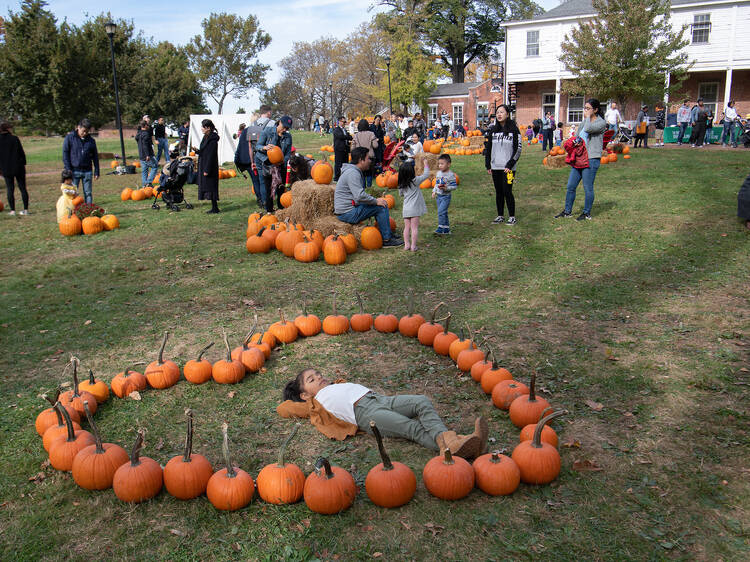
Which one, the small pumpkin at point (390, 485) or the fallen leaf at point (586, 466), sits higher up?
the small pumpkin at point (390, 485)

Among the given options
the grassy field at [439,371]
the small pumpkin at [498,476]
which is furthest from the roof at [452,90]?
the small pumpkin at [498,476]

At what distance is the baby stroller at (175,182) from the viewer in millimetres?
13938

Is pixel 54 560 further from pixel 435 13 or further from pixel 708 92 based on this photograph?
pixel 435 13

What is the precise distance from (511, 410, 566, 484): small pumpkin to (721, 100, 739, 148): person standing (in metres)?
24.1

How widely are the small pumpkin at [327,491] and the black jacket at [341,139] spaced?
11.2m

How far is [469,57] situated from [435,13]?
292 inches

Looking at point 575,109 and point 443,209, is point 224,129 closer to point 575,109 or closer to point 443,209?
point 443,209

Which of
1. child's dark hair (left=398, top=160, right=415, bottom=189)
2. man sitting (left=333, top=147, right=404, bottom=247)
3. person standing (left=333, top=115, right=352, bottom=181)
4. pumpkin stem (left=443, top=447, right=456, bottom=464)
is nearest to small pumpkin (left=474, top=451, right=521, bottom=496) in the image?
pumpkin stem (left=443, top=447, right=456, bottom=464)

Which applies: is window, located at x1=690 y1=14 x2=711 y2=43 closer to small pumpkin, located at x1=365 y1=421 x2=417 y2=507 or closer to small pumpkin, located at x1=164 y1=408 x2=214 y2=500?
small pumpkin, located at x1=365 y1=421 x2=417 y2=507

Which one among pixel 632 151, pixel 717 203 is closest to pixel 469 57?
pixel 632 151

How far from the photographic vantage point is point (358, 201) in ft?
30.7

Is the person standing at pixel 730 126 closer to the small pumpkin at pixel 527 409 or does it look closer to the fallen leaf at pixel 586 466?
the small pumpkin at pixel 527 409

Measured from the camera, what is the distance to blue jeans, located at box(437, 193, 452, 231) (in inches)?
405

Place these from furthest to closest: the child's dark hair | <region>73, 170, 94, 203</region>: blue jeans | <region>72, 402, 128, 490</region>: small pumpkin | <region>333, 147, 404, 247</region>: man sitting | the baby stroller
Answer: the baby stroller < <region>73, 170, 94, 203</region>: blue jeans < <region>333, 147, 404, 247</region>: man sitting < the child's dark hair < <region>72, 402, 128, 490</region>: small pumpkin
